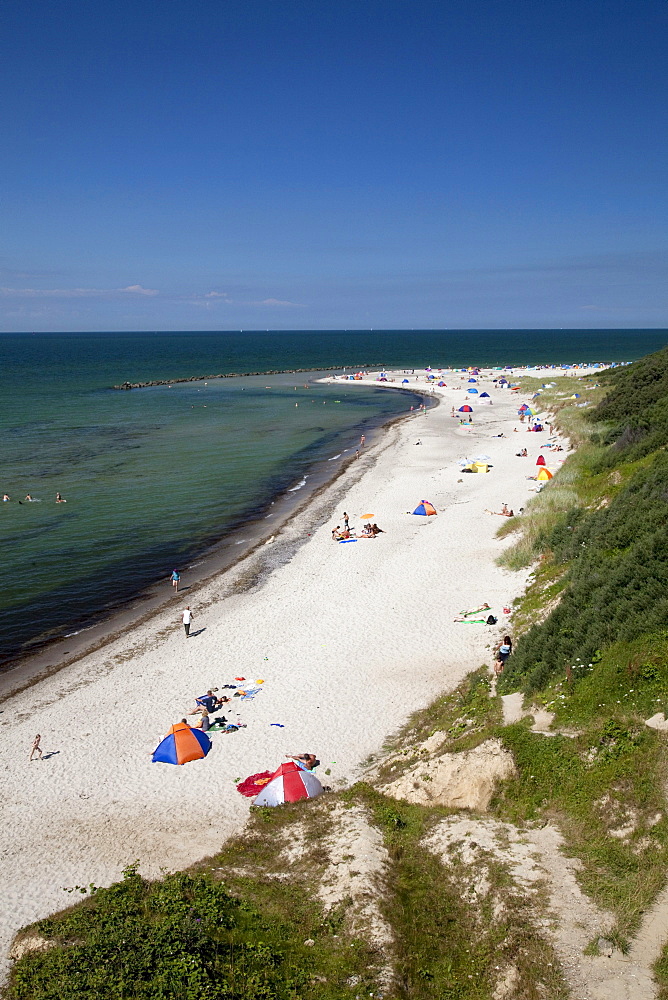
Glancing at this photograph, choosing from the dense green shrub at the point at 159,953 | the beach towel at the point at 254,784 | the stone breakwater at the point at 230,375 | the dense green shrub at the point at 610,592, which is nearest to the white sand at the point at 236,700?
the beach towel at the point at 254,784

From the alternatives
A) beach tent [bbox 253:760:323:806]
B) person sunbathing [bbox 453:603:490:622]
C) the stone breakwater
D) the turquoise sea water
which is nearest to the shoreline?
the turquoise sea water

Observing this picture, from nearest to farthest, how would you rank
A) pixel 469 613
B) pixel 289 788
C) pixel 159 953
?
pixel 159 953 < pixel 289 788 < pixel 469 613

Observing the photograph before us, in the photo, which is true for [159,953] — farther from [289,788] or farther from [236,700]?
A: [236,700]

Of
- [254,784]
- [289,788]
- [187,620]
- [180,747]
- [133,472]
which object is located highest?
[133,472]

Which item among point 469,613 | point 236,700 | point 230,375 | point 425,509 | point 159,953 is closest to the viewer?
point 159,953

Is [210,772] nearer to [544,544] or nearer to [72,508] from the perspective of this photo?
[544,544]

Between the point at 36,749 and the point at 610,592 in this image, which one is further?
the point at 36,749

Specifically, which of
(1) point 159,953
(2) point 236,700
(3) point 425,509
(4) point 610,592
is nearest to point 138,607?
(2) point 236,700
